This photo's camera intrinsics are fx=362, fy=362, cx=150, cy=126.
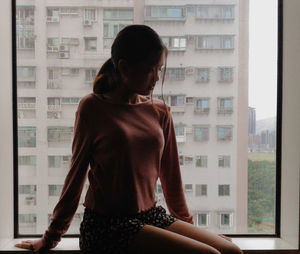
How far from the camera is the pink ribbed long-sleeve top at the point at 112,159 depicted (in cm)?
105

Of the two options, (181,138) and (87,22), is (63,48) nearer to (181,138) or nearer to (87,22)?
(87,22)

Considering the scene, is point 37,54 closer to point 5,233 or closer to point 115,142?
point 115,142

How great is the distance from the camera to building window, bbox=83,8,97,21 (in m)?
1.40

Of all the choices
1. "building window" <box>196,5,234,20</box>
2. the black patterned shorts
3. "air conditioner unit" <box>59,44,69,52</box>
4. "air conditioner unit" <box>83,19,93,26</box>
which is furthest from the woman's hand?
"building window" <box>196,5,234,20</box>

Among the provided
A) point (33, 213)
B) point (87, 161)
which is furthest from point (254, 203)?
point (33, 213)

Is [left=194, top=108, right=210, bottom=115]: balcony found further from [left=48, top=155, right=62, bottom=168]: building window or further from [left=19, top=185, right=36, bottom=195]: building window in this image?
[left=19, top=185, right=36, bottom=195]: building window

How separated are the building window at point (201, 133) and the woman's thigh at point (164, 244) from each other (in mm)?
508

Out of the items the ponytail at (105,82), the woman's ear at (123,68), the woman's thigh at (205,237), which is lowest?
the woman's thigh at (205,237)

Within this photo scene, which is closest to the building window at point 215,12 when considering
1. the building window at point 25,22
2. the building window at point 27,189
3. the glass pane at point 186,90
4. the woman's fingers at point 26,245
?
the glass pane at point 186,90

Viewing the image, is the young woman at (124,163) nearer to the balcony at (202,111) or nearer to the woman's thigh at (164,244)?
the woman's thigh at (164,244)

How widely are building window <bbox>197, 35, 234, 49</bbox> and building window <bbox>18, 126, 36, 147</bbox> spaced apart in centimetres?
73

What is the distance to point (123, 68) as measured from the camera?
3.41 feet

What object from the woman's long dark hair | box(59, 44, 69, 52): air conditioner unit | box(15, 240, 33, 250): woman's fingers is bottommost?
box(15, 240, 33, 250): woman's fingers

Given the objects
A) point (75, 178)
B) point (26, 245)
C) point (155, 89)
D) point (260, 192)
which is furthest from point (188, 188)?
point (26, 245)
